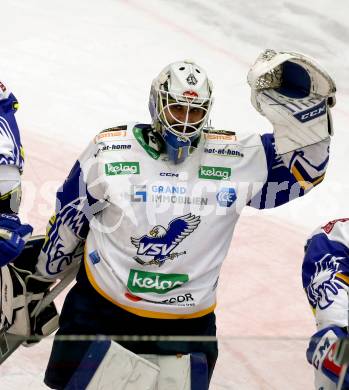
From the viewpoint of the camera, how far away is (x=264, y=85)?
Result: 7.99 ft

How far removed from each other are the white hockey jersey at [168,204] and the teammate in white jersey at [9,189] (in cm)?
16

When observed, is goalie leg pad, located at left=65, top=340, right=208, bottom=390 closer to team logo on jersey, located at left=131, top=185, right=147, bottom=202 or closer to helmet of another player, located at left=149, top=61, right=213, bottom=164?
team logo on jersey, located at left=131, top=185, right=147, bottom=202

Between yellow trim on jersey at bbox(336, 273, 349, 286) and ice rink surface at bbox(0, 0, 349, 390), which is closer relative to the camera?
yellow trim on jersey at bbox(336, 273, 349, 286)

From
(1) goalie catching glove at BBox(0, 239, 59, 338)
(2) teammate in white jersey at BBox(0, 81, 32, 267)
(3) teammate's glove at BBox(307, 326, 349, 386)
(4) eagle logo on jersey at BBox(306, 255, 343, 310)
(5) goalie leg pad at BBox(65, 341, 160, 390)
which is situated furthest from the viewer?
(1) goalie catching glove at BBox(0, 239, 59, 338)

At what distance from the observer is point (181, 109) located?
8.07 ft

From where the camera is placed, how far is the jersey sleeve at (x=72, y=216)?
2.48m

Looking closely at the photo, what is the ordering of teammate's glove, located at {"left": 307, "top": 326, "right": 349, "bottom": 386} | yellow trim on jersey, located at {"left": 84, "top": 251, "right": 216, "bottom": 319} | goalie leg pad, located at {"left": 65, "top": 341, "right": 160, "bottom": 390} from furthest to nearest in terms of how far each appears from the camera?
yellow trim on jersey, located at {"left": 84, "top": 251, "right": 216, "bottom": 319}
goalie leg pad, located at {"left": 65, "top": 341, "right": 160, "bottom": 390}
teammate's glove, located at {"left": 307, "top": 326, "right": 349, "bottom": 386}

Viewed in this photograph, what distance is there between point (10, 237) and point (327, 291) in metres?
0.72

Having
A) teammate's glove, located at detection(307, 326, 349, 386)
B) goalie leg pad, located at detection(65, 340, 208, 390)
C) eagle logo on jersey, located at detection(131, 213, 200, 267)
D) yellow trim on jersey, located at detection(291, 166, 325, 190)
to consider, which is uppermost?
yellow trim on jersey, located at detection(291, 166, 325, 190)

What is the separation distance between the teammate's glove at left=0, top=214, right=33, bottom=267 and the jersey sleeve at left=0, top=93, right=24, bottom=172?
0.46 ft

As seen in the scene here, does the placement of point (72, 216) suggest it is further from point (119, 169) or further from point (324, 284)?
point (324, 284)

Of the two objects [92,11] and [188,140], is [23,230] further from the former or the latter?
[92,11]

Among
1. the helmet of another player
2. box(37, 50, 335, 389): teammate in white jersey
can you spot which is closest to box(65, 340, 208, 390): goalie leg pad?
box(37, 50, 335, 389): teammate in white jersey

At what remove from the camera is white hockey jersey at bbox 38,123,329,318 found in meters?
2.39
